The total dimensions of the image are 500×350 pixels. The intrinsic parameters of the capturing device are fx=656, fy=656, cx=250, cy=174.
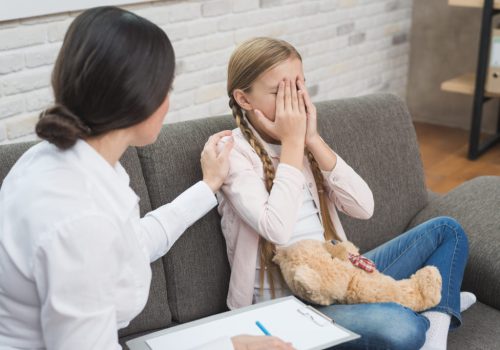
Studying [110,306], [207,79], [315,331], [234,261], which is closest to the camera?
[110,306]

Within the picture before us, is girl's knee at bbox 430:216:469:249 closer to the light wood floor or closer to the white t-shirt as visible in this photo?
the white t-shirt

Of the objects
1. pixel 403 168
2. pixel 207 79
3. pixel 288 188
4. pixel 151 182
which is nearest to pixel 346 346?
pixel 288 188

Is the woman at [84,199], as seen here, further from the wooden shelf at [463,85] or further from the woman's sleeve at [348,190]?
the wooden shelf at [463,85]

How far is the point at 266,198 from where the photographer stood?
1431mm

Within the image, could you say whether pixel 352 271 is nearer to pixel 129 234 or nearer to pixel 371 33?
pixel 129 234

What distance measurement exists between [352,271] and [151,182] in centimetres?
49

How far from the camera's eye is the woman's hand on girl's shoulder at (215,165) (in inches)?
56.2

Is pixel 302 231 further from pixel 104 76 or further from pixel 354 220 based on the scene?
pixel 104 76

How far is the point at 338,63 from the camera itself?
359cm

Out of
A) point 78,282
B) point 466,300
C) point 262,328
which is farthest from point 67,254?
point 466,300

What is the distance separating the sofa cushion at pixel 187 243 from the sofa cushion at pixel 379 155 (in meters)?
0.40

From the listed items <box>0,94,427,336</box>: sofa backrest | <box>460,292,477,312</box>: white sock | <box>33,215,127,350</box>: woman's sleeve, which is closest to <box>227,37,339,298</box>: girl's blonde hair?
<box>0,94,427,336</box>: sofa backrest

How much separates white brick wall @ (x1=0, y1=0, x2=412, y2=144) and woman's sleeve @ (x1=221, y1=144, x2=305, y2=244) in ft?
3.36

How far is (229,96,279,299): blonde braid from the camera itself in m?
1.47
